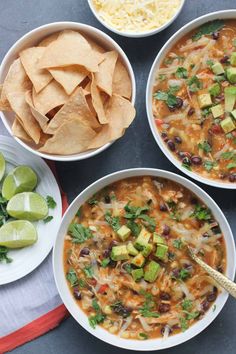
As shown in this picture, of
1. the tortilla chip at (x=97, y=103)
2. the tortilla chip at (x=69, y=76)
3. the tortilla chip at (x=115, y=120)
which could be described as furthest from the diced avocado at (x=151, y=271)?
the tortilla chip at (x=69, y=76)

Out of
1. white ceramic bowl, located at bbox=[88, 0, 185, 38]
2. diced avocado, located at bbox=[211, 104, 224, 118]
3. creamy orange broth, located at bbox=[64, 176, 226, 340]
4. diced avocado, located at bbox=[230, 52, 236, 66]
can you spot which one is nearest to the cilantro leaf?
creamy orange broth, located at bbox=[64, 176, 226, 340]

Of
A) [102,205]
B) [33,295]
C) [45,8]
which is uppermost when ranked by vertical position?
[45,8]

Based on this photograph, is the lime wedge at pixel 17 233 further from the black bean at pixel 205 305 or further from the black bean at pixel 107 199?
the black bean at pixel 205 305

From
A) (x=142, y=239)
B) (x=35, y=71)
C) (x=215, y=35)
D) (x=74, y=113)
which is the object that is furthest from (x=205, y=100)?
(x=35, y=71)

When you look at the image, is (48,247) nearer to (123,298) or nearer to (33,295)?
(33,295)

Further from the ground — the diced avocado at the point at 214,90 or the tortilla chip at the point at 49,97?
the tortilla chip at the point at 49,97

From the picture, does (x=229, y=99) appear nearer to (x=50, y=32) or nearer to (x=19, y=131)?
(x=50, y=32)

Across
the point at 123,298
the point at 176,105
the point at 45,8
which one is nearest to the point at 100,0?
the point at 45,8
